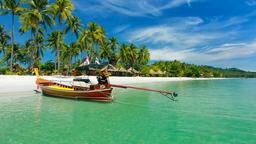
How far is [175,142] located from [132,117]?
145 inches

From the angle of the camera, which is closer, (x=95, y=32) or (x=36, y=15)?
(x=36, y=15)

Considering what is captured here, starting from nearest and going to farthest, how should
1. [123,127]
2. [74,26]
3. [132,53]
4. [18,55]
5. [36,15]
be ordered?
[123,127], [36,15], [74,26], [18,55], [132,53]

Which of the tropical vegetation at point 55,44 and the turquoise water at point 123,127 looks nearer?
the turquoise water at point 123,127

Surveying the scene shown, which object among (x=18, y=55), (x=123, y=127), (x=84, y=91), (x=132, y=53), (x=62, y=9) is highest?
(x=62, y=9)

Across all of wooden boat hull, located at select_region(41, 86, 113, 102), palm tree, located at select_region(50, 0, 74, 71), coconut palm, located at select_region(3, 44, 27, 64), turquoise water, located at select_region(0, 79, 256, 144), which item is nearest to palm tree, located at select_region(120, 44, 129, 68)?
coconut palm, located at select_region(3, 44, 27, 64)

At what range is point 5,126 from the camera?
26.8ft

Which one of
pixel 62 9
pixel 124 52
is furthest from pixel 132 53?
pixel 62 9

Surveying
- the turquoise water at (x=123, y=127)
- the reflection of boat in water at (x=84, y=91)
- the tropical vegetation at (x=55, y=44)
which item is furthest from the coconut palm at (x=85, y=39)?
the turquoise water at (x=123, y=127)

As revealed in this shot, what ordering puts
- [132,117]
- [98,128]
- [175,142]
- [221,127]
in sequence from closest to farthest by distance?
[175,142] < [98,128] < [221,127] < [132,117]

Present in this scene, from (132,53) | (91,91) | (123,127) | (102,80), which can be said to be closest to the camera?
(123,127)

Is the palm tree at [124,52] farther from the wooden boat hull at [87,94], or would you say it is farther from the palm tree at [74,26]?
the wooden boat hull at [87,94]

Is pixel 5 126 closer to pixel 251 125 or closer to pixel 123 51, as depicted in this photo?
pixel 251 125

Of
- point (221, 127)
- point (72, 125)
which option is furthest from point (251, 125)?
point (72, 125)

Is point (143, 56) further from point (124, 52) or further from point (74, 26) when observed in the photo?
point (74, 26)
